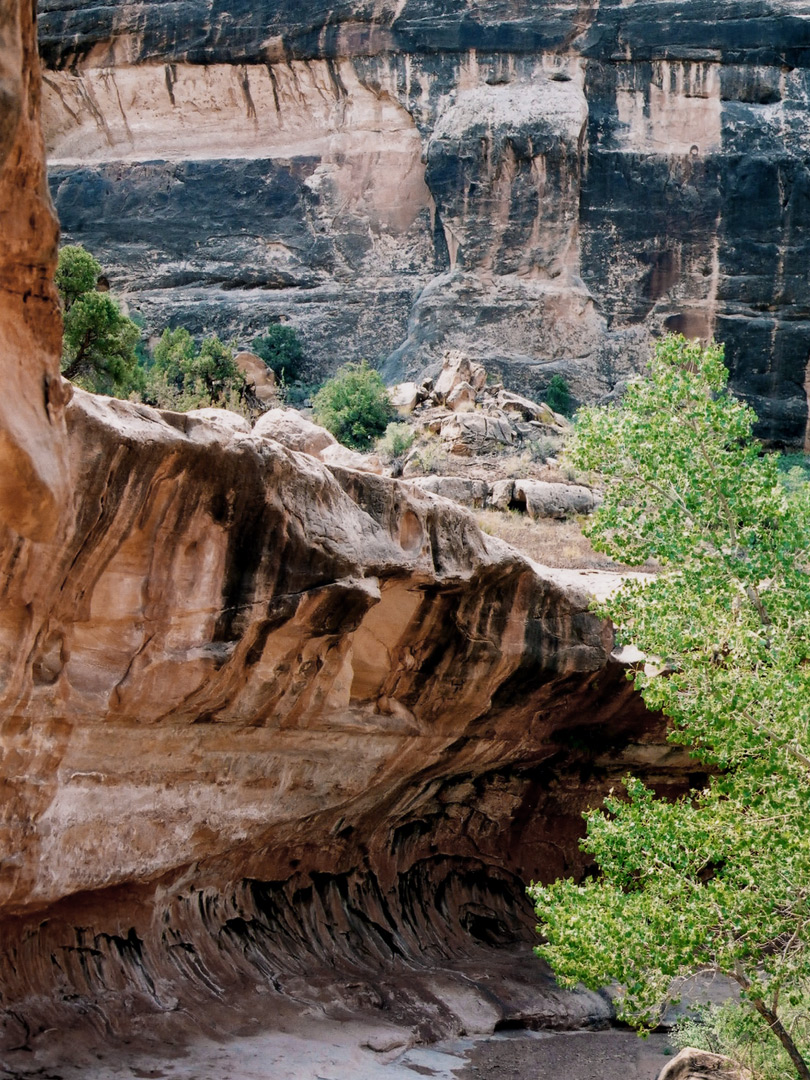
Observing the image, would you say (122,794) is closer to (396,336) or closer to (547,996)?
(547,996)

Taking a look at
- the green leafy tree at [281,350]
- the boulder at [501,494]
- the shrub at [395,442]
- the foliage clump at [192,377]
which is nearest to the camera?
the boulder at [501,494]

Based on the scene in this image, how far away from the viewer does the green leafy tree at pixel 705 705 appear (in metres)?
8.98

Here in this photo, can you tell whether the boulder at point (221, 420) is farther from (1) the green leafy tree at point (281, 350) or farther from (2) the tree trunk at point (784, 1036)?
(1) the green leafy tree at point (281, 350)

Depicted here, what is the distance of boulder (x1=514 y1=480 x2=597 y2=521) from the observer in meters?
24.3

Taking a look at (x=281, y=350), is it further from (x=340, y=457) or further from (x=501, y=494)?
(x=340, y=457)

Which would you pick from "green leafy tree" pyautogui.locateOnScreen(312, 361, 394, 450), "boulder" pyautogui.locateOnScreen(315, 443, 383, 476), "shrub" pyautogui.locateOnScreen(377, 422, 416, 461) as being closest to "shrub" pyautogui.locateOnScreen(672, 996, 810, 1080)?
"boulder" pyautogui.locateOnScreen(315, 443, 383, 476)

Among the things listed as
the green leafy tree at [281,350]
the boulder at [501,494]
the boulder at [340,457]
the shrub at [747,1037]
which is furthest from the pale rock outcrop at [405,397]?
the shrub at [747,1037]

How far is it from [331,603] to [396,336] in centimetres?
2747

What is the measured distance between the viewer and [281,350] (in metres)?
36.9

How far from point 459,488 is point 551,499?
5.93 ft

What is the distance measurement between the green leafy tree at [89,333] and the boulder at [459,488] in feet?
20.7

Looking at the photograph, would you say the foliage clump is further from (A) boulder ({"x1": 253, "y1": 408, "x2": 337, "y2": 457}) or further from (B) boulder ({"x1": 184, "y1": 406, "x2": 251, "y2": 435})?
(B) boulder ({"x1": 184, "y1": 406, "x2": 251, "y2": 435})

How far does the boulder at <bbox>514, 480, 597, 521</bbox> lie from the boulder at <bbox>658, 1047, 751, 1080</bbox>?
14.3m

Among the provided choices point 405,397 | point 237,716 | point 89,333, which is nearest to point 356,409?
point 405,397
